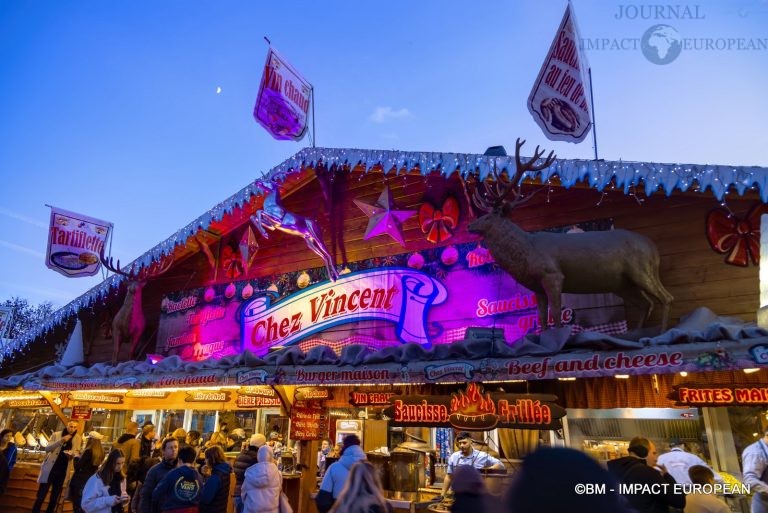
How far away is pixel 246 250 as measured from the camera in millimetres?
12242

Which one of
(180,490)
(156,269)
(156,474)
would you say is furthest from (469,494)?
(156,269)

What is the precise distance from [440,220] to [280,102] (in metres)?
4.70

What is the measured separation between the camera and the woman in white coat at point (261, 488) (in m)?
5.85

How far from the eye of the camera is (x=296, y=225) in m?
10.6

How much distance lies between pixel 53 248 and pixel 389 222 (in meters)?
9.57

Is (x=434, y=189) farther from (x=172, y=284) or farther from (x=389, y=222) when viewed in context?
(x=172, y=284)

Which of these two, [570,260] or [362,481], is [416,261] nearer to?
[570,260]

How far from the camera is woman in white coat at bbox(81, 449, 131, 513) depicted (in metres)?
5.95

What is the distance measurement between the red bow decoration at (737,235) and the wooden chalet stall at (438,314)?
0.02m

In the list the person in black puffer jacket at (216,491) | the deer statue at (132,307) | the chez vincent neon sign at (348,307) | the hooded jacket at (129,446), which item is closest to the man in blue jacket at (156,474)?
the person in black puffer jacket at (216,491)

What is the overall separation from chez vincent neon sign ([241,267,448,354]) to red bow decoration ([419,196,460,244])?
80 centimetres

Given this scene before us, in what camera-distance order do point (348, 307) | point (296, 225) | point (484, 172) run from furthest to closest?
1. point (296, 225)
2. point (348, 307)
3. point (484, 172)

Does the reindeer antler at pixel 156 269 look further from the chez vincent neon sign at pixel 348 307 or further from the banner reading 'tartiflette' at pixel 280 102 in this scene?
the banner reading 'tartiflette' at pixel 280 102

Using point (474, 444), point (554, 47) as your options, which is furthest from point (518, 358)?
point (554, 47)
